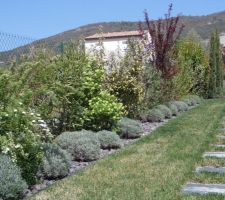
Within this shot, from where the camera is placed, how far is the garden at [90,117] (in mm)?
5656

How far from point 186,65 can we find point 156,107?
5940 mm

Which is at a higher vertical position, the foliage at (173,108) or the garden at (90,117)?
the garden at (90,117)

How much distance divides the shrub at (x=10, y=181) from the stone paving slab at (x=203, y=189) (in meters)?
1.82

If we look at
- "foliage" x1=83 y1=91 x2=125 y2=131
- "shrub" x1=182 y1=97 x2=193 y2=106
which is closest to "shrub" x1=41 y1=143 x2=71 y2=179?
"foliage" x1=83 y1=91 x2=125 y2=131

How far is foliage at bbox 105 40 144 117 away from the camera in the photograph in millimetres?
11242

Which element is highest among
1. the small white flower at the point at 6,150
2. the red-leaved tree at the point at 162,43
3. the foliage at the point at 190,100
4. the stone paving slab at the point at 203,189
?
the red-leaved tree at the point at 162,43

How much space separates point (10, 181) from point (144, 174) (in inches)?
75.2

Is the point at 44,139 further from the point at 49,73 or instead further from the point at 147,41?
the point at 147,41

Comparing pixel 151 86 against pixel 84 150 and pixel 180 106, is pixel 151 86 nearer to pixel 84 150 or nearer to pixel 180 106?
pixel 180 106

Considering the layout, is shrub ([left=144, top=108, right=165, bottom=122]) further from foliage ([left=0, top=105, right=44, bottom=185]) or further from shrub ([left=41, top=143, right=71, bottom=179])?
foliage ([left=0, top=105, right=44, bottom=185])

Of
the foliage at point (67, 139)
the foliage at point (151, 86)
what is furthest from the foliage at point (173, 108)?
the foliage at point (67, 139)

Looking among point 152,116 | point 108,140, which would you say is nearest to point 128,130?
point 108,140

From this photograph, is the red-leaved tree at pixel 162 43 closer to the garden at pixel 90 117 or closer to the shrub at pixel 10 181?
the garden at pixel 90 117

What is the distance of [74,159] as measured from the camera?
7.46m
